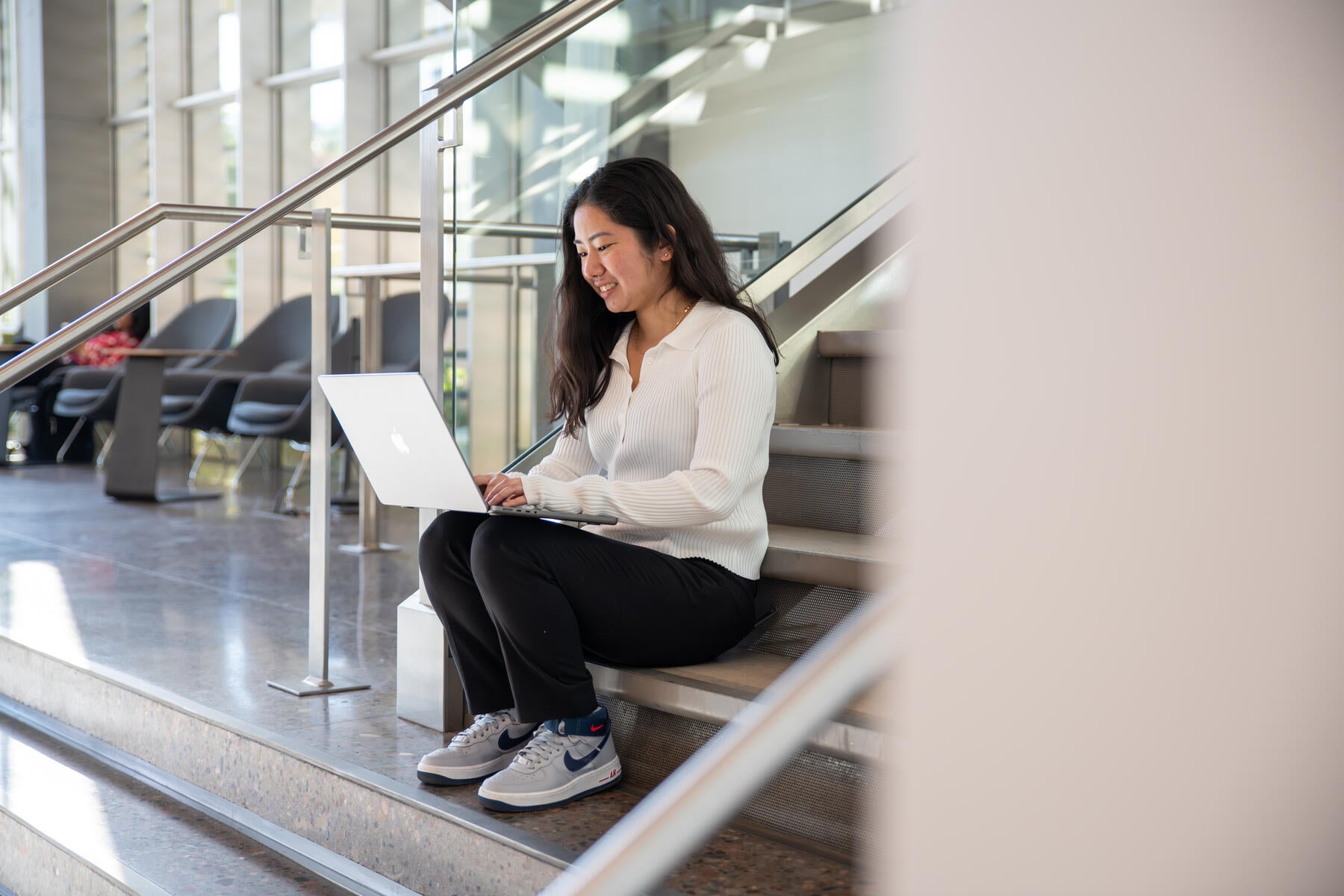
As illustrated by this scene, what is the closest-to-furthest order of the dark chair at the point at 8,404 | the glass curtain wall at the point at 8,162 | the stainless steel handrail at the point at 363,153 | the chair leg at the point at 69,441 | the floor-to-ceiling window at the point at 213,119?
the stainless steel handrail at the point at 363,153 → the dark chair at the point at 8,404 → the chair leg at the point at 69,441 → the floor-to-ceiling window at the point at 213,119 → the glass curtain wall at the point at 8,162

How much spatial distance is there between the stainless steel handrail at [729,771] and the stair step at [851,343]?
1864 mm

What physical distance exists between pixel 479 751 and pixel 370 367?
2.58 m

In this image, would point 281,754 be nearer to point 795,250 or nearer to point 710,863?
point 710,863

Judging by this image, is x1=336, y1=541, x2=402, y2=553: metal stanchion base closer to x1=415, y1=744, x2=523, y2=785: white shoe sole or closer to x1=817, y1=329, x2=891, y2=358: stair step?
x1=817, y1=329, x2=891, y2=358: stair step

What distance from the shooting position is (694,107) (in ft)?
11.8

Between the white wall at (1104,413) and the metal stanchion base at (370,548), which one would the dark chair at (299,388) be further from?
the white wall at (1104,413)

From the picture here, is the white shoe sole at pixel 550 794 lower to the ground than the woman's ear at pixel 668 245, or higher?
lower

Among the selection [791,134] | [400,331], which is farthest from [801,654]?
[400,331]

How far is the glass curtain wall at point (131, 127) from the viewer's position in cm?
904

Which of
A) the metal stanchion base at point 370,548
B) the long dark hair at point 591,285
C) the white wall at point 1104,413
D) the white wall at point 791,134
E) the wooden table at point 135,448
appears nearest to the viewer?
the white wall at point 1104,413

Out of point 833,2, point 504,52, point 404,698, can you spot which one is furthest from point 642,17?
point 404,698

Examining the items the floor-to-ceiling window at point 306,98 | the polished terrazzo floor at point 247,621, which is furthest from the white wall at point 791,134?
the floor-to-ceiling window at point 306,98

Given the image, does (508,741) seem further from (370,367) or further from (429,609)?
(370,367)

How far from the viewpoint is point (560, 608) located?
5.63 ft
